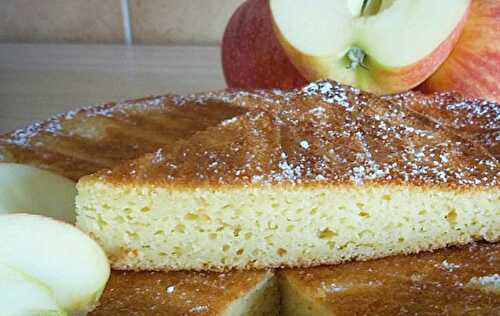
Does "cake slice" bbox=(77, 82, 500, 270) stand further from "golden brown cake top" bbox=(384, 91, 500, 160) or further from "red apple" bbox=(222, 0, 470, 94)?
"red apple" bbox=(222, 0, 470, 94)

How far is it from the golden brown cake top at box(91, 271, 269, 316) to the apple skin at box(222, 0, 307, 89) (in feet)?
2.65

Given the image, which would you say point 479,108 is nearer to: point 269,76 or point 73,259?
point 269,76

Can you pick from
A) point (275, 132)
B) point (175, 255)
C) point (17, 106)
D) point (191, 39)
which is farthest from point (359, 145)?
point (191, 39)

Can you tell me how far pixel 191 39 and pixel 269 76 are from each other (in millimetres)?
1265

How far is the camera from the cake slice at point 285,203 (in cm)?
120

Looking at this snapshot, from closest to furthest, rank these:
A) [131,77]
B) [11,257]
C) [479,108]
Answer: [11,257] → [479,108] → [131,77]

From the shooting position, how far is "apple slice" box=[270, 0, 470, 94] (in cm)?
160

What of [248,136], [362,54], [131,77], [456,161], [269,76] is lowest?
[456,161]

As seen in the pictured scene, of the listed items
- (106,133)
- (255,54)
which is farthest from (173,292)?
(255,54)

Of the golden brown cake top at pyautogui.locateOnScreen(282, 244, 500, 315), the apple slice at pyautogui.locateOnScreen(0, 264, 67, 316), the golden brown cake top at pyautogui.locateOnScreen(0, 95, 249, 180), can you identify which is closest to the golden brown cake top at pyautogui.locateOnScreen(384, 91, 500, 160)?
the golden brown cake top at pyautogui.locateOnScreen(282, 244, 500, 315)

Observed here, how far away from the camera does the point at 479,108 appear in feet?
5.13

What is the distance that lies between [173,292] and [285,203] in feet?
0.82

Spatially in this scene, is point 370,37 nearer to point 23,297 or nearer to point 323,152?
point 323,152

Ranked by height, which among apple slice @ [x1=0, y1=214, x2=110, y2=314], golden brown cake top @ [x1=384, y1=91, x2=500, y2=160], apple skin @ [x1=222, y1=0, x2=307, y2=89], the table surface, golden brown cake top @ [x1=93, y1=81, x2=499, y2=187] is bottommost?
apple slice @ [x1=0, y1=214, x2=110, y2=314]
